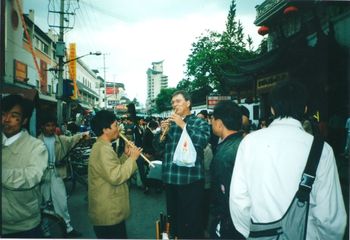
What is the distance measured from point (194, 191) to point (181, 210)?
0.79 feet

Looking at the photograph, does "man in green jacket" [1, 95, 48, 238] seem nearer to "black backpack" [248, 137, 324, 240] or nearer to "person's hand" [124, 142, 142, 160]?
"person's hand" [124, 142, 142, 160]

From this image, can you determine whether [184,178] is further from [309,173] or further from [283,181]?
[309,173]

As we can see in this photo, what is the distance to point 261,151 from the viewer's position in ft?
6.17

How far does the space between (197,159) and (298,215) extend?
1.46m

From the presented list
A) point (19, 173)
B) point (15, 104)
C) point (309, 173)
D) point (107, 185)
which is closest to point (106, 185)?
point (107, 185)

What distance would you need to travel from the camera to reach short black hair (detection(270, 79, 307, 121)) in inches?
76.0

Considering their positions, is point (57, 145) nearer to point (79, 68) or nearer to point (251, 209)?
point (251, 209)

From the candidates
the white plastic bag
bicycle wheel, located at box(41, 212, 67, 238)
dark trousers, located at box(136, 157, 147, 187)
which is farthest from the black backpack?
dark trousers, located at box(136, 157, 147, 187)

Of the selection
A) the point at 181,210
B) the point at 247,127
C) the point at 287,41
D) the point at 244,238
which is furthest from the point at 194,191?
the point at 287,41

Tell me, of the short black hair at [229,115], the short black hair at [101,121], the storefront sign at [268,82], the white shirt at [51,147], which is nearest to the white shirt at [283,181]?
the short black hair at [229,115]

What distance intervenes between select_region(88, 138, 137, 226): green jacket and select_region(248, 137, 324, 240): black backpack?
1179 millimetres

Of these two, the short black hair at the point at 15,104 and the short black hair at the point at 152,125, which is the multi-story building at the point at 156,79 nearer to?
the short black hair at the point at 152,125

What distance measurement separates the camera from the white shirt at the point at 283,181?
1.82 metres

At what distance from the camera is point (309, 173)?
1.78 metres
